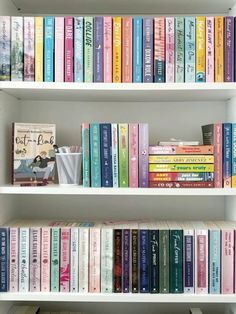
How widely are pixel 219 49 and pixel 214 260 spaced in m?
0.66

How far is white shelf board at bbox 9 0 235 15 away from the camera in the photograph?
1371mm

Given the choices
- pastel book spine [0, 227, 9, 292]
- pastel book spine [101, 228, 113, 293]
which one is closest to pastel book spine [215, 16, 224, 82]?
pastel book spine [101, 228, 113, 293]

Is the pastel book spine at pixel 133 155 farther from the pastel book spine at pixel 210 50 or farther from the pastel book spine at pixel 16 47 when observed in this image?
the pastel book spine at pixel 16 47

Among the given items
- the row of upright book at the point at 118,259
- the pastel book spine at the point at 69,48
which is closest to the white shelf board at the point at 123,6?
the pastel book spine at the point at 69,48

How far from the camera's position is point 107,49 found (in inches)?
48.8

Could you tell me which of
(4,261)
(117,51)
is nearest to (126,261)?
(4,261)

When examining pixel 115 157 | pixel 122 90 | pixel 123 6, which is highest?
pixel 123 6

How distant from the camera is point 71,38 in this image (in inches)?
49.0

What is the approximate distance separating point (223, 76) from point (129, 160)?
0.39 metres

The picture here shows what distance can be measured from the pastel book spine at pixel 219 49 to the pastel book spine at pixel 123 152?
326 mm

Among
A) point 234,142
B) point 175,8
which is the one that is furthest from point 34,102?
point 234,142

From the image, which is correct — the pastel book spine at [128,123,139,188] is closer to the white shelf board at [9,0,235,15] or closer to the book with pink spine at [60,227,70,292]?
the book with pink spine at [60,227,70,292]

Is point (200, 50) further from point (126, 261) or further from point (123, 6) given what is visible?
point (126, 261)

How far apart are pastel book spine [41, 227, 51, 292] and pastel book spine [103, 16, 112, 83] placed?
515 mm
